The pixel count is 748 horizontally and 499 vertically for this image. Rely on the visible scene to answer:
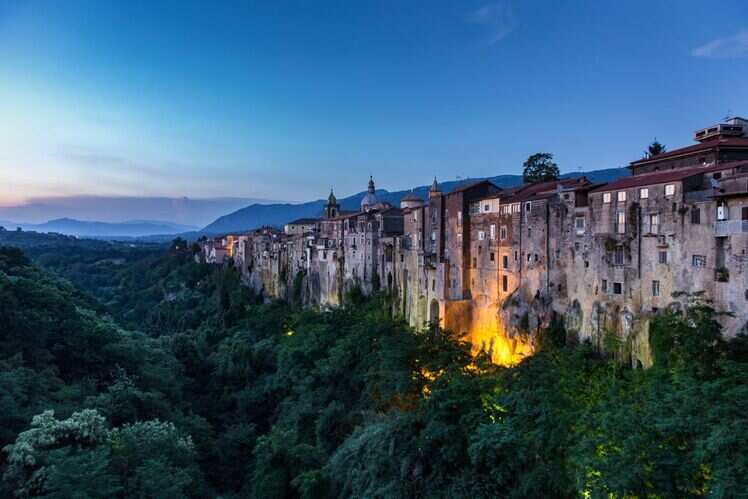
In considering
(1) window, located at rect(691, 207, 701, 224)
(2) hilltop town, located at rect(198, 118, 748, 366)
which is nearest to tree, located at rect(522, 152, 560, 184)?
(2) hilltop town, located at rect(198, 118, 748, 366)

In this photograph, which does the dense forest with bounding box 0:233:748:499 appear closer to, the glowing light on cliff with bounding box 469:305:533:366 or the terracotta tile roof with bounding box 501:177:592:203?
the glowing light on cliff with bounding box 469:305:533:366

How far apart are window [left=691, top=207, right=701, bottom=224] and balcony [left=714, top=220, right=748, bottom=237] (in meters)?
0.90

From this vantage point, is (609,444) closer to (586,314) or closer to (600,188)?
(586,314)

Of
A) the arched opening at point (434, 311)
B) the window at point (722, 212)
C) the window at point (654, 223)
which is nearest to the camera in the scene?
the window at point (722, 212)

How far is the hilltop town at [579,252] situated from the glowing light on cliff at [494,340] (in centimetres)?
9

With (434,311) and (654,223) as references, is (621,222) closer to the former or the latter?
(654,223)

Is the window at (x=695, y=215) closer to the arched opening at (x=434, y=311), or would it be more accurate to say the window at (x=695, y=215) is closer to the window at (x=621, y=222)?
the window at (x=621, y=222)

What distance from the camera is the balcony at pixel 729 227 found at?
22.1 m

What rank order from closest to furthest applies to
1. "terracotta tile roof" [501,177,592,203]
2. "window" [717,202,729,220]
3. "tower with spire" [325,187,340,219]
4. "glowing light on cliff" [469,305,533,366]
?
"window" [717,202,729,220] → "terracotta tile roof" [501,177,592,203] → "glowing light on cliff" [469,305,533,366] → "tower with spire" [325,187,340,219]

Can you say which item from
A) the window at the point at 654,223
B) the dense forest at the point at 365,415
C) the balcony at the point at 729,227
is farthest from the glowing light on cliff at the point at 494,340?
the balcony at the point at 729,227

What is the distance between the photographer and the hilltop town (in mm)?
23641

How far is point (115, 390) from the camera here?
108 feet

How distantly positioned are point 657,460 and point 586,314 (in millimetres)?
13612

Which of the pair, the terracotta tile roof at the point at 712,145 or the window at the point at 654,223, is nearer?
the window at the point at 654,223
